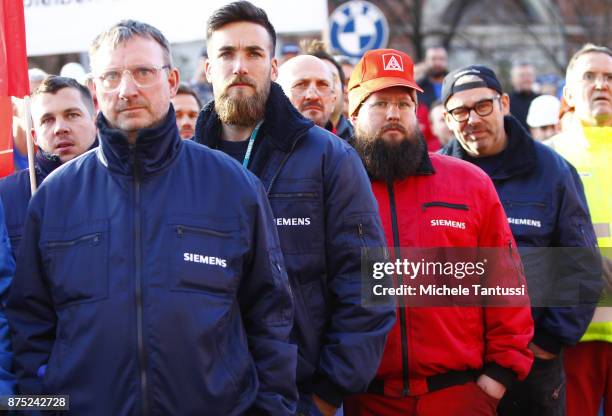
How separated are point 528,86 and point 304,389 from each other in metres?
9.60

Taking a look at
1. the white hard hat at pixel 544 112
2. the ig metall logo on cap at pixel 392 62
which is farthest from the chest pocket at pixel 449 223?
the white hard hat at pixel 544 112

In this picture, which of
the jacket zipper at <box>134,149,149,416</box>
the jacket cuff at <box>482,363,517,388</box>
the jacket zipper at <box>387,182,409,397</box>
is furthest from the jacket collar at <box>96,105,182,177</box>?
the jacket cuff at <box>482,363,517,388</box>

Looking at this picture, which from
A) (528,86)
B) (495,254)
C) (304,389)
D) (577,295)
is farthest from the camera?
(528,86)

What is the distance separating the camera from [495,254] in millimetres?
5426

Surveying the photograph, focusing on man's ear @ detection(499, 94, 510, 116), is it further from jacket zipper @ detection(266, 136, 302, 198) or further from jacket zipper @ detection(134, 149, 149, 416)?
jacket zipper @ detection(134, 149, 149, 416)

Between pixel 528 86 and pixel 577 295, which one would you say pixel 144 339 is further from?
pixel 528 86

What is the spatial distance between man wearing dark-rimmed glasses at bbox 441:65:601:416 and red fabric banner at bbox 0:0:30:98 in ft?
8.59

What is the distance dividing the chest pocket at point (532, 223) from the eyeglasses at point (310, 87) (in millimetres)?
1417

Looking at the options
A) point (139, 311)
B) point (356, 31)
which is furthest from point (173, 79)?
point (356, 31)

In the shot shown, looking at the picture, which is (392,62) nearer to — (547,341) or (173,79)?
(173,79)

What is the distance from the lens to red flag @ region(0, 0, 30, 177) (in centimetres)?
491

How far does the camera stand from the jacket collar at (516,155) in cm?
600

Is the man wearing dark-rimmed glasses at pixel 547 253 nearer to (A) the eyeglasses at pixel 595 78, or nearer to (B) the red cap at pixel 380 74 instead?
(B) the red cap at pixel 380 74

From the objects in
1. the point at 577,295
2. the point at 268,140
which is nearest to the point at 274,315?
the point at 268,140
